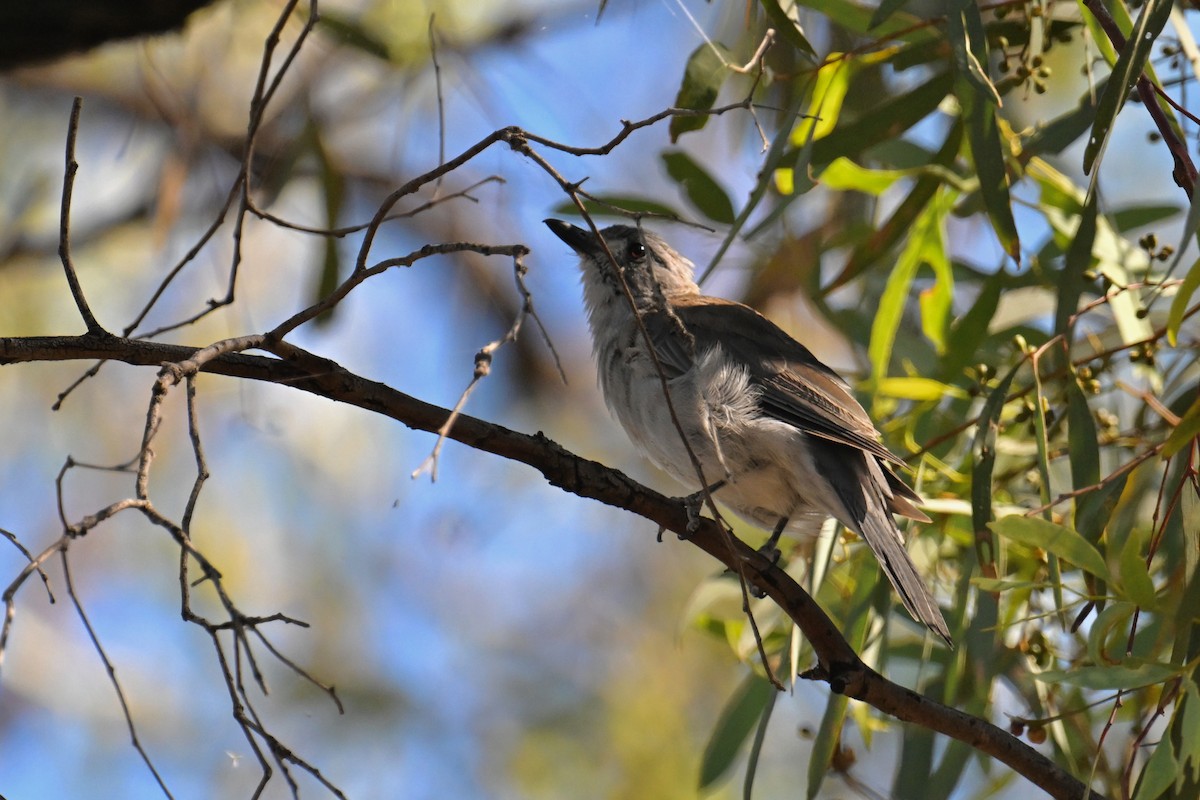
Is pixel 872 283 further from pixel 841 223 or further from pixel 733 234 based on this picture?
pixel 733 234

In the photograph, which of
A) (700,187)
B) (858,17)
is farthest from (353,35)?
(858,17)

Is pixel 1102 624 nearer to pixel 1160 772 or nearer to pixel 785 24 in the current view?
pixel 1160 772

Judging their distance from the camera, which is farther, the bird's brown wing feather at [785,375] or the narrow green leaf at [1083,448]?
the bird's brown wing feather at [785,375]

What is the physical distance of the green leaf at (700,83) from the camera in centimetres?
266

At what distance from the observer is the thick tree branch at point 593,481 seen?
1824 mm

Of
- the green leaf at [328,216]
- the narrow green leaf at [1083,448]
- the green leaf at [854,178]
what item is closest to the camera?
Result: the narrow green leaf at [1083,448]

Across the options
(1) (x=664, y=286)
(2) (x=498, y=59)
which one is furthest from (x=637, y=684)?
(2) (x=498, y=59)

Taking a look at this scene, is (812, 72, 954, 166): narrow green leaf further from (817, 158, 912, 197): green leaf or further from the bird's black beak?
the bird's black beak

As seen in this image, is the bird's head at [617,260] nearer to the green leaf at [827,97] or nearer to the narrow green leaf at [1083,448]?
the green leaf at [827,97]

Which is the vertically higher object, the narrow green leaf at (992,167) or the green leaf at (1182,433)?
the narrow green leaf at (992,167)

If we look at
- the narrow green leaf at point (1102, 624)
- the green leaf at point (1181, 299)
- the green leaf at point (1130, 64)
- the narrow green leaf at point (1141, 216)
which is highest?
the narrow green leaf at point (1141, 216)

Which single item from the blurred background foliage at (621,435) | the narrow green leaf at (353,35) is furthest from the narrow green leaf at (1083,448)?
the narrow green leaf at (353,35)

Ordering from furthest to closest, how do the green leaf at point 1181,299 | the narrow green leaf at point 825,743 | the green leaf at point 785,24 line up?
the narrow green leaf at point 825,743, the green leaf at point 785,24, the green leaf at point 1181,299

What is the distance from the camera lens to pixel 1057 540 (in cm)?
204
